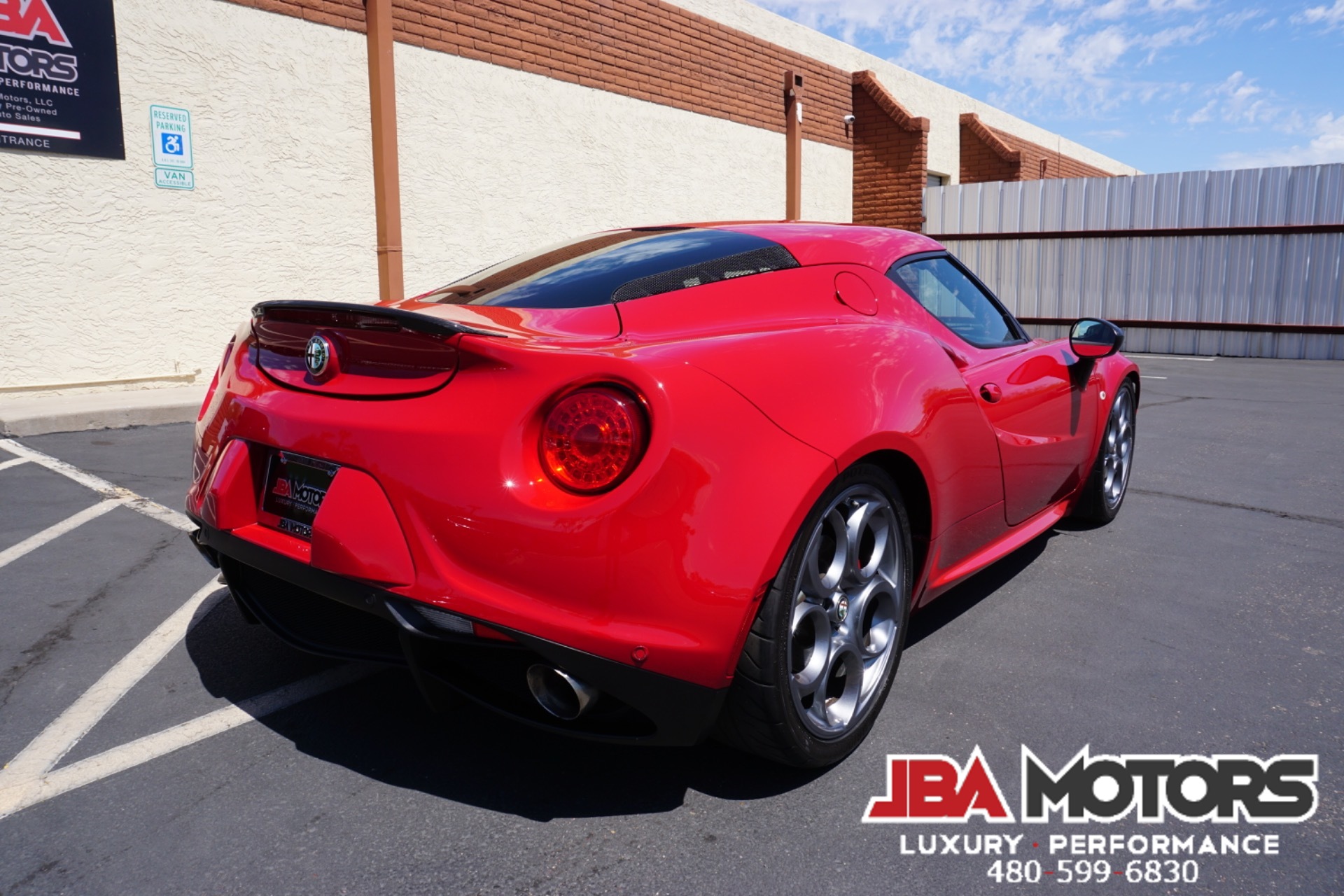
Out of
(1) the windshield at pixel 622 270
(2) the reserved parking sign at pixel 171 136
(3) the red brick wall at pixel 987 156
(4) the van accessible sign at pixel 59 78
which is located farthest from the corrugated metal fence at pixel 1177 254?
(1) the windshield at pixel 622 270

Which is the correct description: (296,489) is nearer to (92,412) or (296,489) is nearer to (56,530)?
(56,530)

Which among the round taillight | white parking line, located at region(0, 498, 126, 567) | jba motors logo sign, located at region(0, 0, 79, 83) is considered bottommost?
white parking line, located at region(0, 498, 126, 567)

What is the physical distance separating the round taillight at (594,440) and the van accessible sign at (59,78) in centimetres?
820

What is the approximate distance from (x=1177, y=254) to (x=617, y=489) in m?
15.7

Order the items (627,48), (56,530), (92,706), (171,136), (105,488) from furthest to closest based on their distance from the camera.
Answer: (627,48) < (171,136) < (105,488) < (56,530) < (92,706)

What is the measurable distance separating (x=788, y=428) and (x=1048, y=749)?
1102mm

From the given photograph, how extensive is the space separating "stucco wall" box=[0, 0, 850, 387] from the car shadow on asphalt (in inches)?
274

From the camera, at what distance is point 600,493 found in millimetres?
1860

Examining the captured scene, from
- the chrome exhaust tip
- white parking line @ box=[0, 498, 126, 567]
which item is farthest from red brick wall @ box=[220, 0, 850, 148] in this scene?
the chrome exhaust tip

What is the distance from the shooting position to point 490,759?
7.64ft

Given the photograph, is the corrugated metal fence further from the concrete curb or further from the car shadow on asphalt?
the car shadow on asphalt

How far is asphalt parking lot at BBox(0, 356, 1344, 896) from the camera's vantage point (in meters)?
1.91

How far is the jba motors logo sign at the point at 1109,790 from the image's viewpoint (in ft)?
7.03

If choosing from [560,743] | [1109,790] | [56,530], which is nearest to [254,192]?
[56,530]
